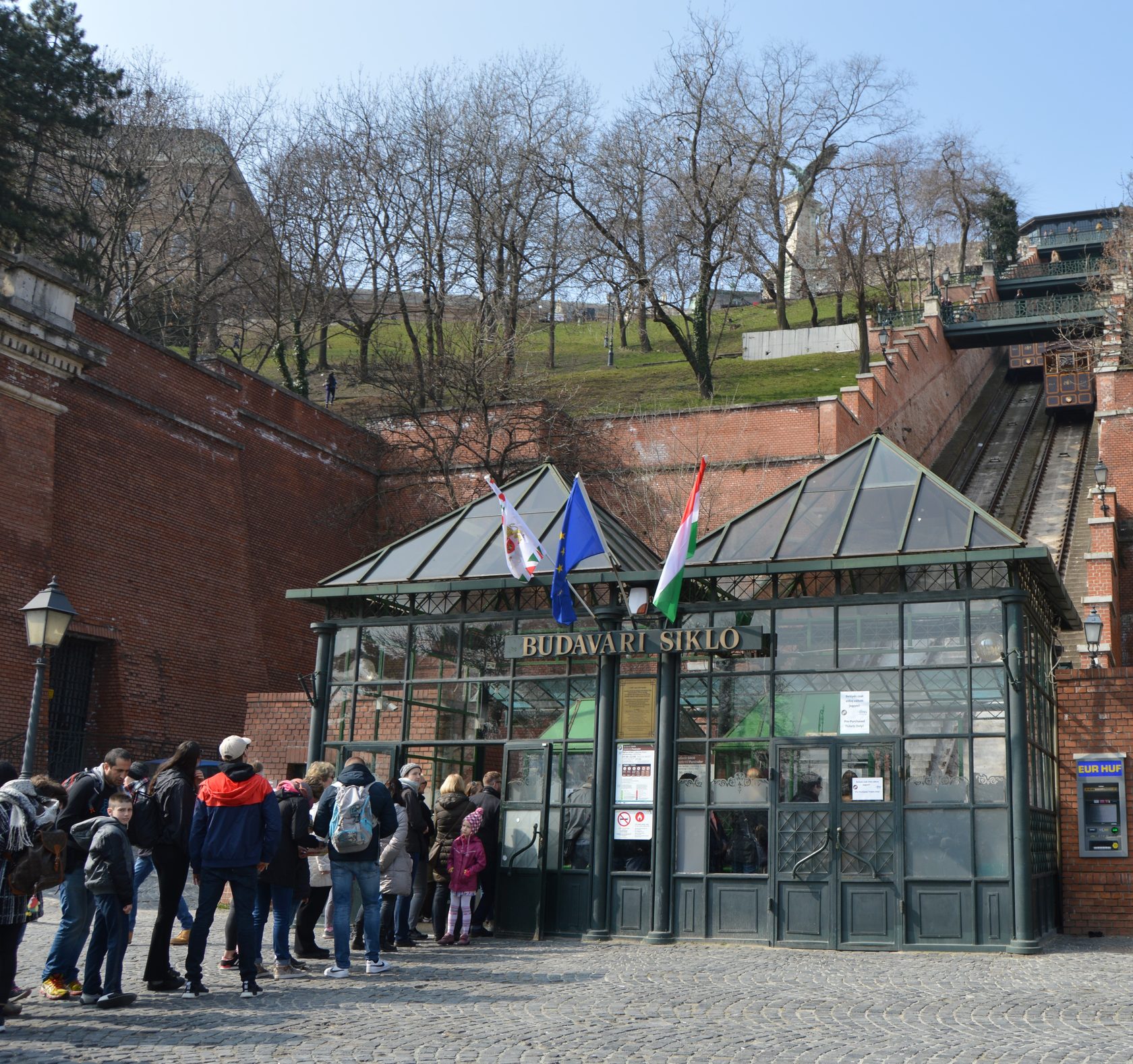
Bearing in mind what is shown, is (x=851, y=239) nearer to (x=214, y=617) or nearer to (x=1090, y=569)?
(x=1090, y=569)

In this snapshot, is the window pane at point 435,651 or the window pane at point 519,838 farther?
the window pane at point 435,651

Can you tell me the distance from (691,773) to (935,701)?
2721mm

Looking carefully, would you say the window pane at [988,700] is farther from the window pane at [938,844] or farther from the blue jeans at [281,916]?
the blue jeans at [281,916]

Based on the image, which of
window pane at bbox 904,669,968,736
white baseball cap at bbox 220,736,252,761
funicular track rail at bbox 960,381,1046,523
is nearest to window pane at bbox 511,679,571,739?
window pane at bbox 904,669,968,736

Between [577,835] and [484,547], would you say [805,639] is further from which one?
[484,547]

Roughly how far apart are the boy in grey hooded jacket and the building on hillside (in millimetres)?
13005

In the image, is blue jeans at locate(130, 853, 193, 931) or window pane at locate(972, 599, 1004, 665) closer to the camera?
blue jeans at locate(130, 853, 193, 931)

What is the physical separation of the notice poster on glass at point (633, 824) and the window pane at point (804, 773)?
147cm

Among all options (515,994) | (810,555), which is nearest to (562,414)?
(810,555)

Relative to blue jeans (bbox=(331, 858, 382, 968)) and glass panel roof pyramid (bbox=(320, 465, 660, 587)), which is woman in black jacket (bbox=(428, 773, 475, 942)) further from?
glass panel roof pyramid (bbox=(320, 465, 660, 587))

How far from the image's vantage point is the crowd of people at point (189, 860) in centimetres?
868

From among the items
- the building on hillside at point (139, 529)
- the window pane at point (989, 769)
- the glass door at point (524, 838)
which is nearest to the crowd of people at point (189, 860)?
the glass door at point (524, 838)

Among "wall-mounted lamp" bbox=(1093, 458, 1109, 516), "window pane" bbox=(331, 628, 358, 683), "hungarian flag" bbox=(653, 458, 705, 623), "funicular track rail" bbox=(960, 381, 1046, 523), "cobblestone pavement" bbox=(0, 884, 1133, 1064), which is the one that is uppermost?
"funicular track rail" bbox=(960, 381, 1046, 523)

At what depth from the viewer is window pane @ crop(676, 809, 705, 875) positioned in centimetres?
1368
